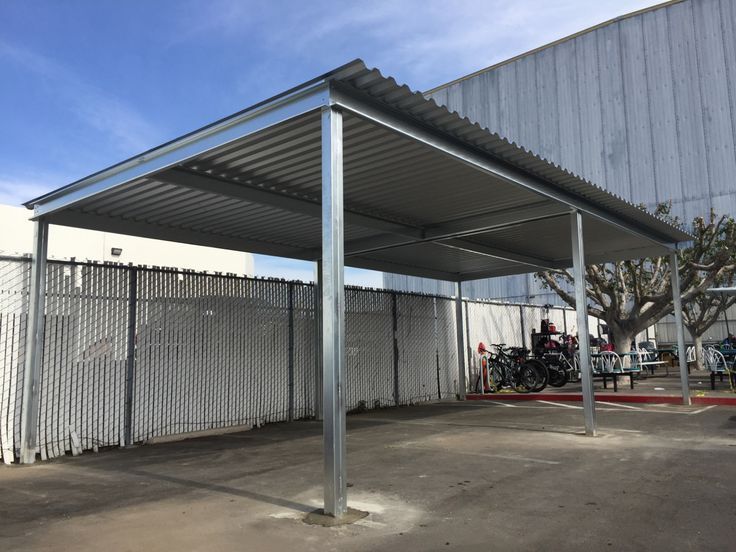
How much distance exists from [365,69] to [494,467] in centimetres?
433

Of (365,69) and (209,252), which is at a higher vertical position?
(209,252)

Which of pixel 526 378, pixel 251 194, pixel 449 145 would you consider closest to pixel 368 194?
pixel 251 194

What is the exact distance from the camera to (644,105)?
2795 cm

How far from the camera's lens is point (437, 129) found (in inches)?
235

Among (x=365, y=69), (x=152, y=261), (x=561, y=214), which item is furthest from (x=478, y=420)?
(x=152, y=261)

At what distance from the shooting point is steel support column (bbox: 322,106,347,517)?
180 inches

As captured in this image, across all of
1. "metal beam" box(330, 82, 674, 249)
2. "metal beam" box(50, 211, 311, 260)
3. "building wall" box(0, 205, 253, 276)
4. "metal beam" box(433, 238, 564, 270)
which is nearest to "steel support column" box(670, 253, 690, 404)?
"metal beam" box(433, 238, 564, 270)

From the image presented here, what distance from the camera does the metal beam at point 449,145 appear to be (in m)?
5.03

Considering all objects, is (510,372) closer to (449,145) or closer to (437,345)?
(437,345)

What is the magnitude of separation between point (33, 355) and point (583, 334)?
24.7 feet

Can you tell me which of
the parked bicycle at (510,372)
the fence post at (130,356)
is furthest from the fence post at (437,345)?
the fence post at (130,356)

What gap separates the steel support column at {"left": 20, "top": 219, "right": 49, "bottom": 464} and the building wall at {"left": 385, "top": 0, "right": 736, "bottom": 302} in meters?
27.2

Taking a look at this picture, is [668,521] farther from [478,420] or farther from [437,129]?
[478,420]

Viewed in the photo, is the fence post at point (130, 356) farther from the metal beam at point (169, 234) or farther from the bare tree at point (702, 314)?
the bare tree at point (702, 314)
